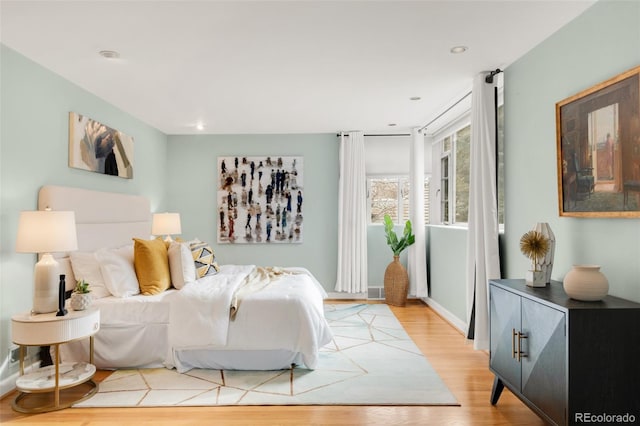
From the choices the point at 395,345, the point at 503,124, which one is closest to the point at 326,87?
the point at 503,124

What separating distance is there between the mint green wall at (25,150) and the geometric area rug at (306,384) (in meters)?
0.93

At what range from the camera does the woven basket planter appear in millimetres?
5590

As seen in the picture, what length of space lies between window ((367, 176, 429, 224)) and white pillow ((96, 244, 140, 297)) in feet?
11.7

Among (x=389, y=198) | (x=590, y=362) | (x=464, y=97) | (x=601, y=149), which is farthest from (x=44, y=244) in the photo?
(x=389, y=198)

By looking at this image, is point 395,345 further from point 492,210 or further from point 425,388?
point 492,210

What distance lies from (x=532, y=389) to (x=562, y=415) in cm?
28

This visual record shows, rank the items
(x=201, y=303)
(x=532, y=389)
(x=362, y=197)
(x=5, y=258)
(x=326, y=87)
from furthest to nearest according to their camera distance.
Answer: (x=362, y=197)
(x=326, y=87)
(x=201, y=303)
(x=5, y=258)
(x=532, y=389)

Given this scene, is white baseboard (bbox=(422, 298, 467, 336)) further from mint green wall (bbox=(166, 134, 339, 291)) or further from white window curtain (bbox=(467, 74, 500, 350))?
mint green wall (bbox=(166, 134, 339, 291))

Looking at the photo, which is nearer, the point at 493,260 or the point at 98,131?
the point at 493,260

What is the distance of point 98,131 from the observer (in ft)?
13.3

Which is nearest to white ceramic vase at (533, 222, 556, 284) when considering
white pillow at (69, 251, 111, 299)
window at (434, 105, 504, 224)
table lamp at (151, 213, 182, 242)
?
window at (434, 105, 504, 224)

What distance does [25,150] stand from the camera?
10.1 feet

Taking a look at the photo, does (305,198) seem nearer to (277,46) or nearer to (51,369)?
(277,46)

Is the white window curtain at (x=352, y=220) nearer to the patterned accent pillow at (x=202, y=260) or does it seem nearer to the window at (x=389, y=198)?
the window at (x=389, y=198)
